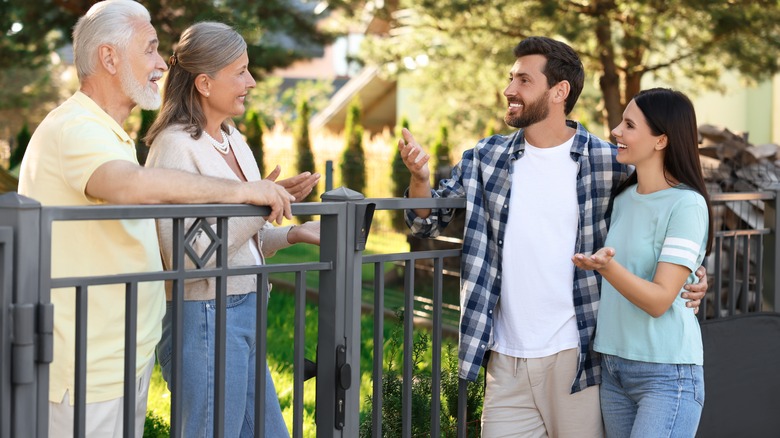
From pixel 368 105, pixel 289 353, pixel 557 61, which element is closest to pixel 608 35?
pixel 289 353

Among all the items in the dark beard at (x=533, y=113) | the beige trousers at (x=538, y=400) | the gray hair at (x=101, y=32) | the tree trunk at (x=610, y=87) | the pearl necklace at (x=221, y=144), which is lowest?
the beige trousers at (x=538, y=400)

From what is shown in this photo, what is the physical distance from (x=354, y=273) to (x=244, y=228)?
35cm

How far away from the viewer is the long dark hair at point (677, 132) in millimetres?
3119

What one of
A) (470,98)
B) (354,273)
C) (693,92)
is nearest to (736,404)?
(354,273)

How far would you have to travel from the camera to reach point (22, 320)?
2227mm

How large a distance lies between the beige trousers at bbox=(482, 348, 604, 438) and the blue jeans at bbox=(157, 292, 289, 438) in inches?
32.3

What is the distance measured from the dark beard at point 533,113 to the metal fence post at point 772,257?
1601 mm


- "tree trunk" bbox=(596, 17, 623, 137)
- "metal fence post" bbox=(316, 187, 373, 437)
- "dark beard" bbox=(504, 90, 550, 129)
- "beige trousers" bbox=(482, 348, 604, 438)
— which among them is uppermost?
"tree trunk" bbox=(596, 17, 623, 137)

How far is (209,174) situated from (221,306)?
414 mm

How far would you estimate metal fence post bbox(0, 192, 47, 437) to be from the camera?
222cm

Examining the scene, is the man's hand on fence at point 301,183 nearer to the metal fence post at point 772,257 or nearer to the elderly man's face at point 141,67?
the elderly man's face at point 141,67

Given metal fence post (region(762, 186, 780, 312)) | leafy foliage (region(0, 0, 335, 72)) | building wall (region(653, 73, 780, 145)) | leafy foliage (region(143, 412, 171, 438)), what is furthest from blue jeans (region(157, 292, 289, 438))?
building wall (region(653, 73, 780, 145))

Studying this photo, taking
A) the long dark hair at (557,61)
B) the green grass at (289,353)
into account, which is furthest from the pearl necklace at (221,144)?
the green grass at (289,353)

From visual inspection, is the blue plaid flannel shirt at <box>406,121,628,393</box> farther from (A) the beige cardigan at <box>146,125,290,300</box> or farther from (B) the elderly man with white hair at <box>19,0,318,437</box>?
(B) the elderly man with white hair at <box>19,0,318,437</box>
